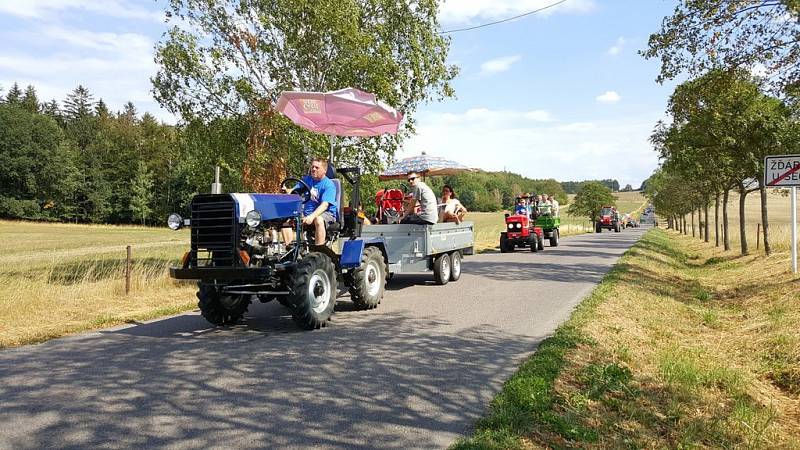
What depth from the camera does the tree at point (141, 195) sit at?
67875 mm

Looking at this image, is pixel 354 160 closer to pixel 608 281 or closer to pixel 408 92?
pixel 408 92

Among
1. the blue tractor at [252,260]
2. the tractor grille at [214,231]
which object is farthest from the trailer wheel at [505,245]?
the tractor grille at [214,231]

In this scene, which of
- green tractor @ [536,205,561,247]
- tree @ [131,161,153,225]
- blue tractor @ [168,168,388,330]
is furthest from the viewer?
tree @ [131,161,153,225]

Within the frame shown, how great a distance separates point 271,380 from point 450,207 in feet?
31.9

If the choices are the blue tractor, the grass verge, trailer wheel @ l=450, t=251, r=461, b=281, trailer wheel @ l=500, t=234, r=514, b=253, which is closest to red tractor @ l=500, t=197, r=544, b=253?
trailer wheel @ l=500, t=234, r=514, b=253

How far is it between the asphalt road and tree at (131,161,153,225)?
215 ft

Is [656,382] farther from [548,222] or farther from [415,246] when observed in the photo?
[548,222]

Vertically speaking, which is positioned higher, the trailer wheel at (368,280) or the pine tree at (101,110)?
the pine tree at (101,110)

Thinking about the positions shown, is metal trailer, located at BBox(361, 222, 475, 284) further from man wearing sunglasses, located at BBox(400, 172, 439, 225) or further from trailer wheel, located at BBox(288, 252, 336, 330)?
trailer wheel, located at BBox(288, 252, 336, 330)

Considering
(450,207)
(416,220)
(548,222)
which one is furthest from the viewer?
(548,222)

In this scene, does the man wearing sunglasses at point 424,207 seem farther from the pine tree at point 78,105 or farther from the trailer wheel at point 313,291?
the pine tree at point 78,105

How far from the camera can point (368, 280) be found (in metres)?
8.85

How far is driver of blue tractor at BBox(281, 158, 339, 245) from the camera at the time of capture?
8.00 m

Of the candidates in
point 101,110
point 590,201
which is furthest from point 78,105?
point 590,201
